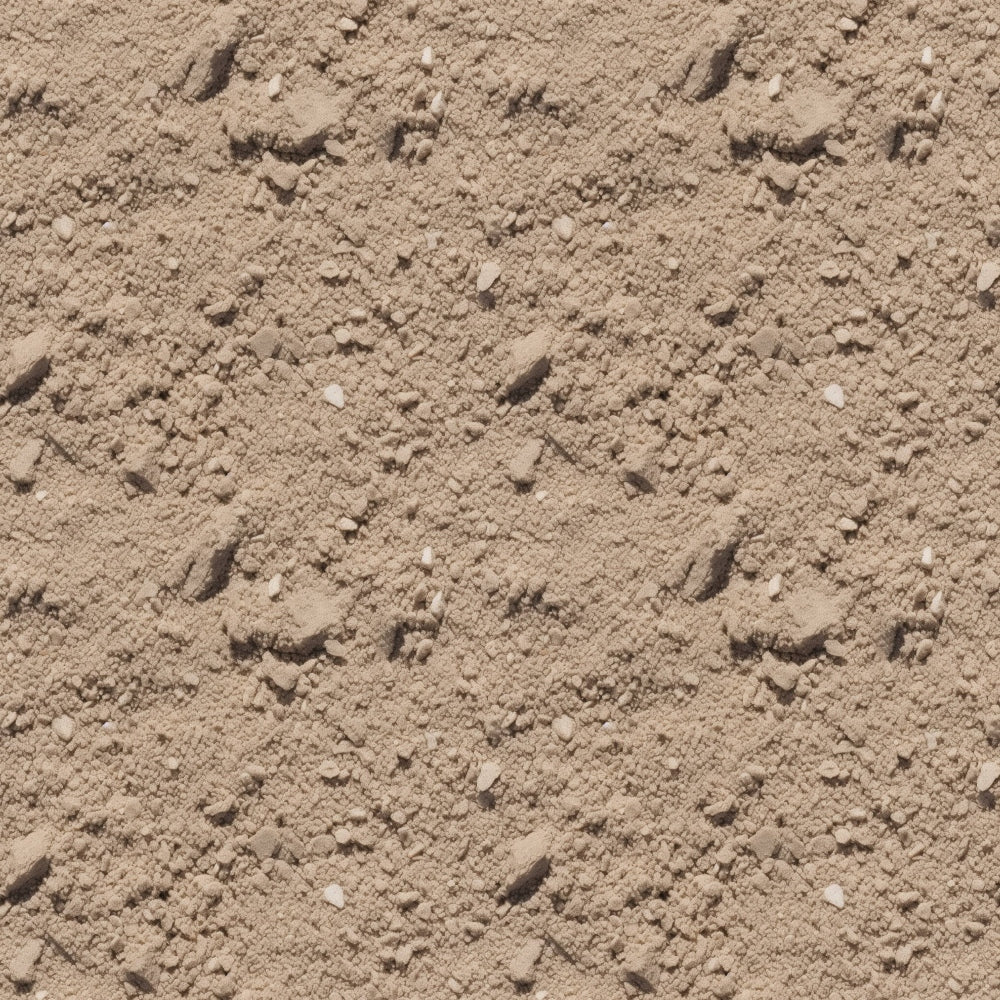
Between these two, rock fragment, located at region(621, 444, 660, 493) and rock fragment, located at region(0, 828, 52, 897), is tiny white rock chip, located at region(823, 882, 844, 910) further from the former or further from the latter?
rock fragment, located at region(0, 828, 52, 897)

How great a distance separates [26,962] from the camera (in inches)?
75.0

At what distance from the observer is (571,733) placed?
6.07ft

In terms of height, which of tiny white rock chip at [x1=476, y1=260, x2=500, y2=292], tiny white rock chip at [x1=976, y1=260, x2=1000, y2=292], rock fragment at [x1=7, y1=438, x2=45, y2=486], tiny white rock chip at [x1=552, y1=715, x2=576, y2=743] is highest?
tiny white rock chip at [x1=976, y1=260, x2=1000, y2=292]

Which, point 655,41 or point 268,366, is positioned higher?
point 655,41

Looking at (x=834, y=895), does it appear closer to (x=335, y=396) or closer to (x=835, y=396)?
(x=835, y=396)

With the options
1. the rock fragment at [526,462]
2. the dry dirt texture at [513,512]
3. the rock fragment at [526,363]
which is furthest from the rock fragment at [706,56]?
the rock fragment at [526,462]

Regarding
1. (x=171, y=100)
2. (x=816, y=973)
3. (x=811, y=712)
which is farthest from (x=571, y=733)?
(x=171, y=100)

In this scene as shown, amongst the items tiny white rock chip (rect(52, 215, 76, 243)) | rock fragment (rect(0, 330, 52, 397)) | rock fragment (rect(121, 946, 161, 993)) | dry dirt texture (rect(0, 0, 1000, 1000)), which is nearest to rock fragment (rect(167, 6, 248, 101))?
dry dirt texture (rect(0, 0, 1000, 1000))

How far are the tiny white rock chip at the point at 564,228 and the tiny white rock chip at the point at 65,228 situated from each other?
0.59m

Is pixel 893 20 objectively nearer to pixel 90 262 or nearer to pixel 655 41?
pixel 655 41

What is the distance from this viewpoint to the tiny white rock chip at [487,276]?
1.88m

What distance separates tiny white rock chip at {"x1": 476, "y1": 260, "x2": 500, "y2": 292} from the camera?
188 centimetres

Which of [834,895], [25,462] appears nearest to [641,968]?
[834,895]

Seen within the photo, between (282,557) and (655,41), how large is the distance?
75 cm
